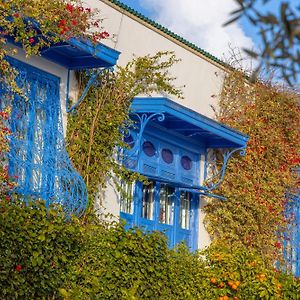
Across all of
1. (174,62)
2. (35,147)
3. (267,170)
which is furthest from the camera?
(267,170)

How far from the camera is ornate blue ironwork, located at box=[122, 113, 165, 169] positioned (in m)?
11.3

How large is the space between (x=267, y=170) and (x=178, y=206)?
2.15m

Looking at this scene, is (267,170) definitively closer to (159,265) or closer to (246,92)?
(246,92)

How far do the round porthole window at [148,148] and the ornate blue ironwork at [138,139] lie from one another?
A: 40 centimetres

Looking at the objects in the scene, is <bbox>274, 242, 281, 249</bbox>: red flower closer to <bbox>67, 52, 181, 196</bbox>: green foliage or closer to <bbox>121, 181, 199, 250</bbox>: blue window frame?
<bbox>121, 181, 199, 250</bbox>: blue window frame

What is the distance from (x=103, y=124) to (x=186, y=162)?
3003mm

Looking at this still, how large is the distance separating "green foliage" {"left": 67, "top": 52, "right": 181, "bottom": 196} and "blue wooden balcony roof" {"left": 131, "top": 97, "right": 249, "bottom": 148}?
0.90 ft

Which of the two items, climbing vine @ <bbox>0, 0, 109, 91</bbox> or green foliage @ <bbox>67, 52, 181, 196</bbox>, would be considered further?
green foliage @ <bbox>67, 52, 181, 196</bbox>

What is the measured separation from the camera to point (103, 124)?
1071 centimetres

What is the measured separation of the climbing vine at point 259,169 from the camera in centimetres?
1364

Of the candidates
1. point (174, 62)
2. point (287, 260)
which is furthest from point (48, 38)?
point (287, 260)

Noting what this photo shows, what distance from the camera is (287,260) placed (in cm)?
1505

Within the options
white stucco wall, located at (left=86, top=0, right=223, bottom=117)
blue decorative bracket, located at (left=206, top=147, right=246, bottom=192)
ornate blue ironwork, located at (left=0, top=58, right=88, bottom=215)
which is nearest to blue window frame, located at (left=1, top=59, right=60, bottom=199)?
ornate blue ironwork, located at (left=0, top=58, right=88, bottom=215)

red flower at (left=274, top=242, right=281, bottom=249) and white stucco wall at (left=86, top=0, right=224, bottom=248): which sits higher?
white stucco wall at (left=86, top=0, right=224, bottom=248)
